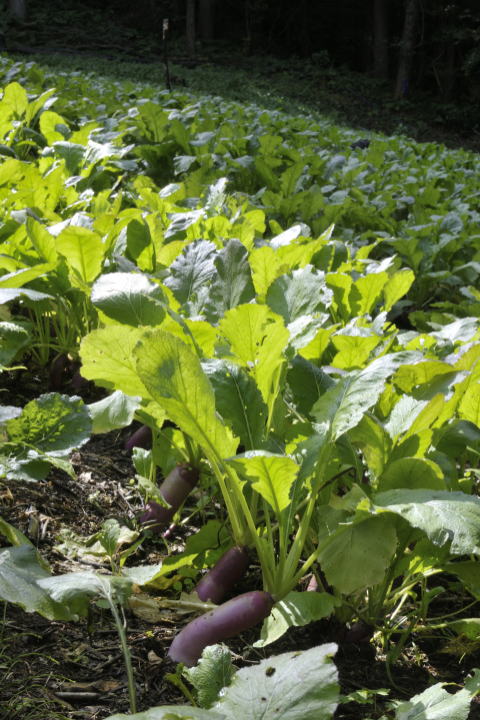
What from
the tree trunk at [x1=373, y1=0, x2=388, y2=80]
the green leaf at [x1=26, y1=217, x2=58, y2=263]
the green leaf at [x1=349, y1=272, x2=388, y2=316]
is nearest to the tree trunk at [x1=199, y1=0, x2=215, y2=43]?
the tree trunk at [x1=373, y1=0, x2=388, y2=80]

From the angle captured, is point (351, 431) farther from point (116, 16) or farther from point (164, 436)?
point (116, 16)

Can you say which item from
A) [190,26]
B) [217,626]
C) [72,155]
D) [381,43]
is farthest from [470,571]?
[381,43]

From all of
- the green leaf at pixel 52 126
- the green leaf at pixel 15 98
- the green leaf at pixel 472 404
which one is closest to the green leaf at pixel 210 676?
the green leaf at pixel 472 404

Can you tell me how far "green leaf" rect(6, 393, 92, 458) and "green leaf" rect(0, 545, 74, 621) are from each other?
0.26 meters

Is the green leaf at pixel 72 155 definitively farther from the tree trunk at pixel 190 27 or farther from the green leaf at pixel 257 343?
the tree trunk at pixel 190 27

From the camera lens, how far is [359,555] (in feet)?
3.56

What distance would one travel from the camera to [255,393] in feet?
4.27

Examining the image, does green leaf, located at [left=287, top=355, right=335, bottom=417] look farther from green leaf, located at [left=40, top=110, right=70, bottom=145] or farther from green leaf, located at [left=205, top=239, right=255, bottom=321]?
green leaf, located at [left=40, top=110, right=70, bottom=145]

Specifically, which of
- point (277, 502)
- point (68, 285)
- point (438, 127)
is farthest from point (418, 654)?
point (438, 127)

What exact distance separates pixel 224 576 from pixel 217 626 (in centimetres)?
14

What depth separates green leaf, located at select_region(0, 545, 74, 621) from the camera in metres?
0.95

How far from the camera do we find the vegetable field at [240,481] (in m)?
1.03

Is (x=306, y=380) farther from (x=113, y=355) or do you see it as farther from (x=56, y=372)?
(x=56, y=372)

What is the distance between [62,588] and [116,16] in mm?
29673
